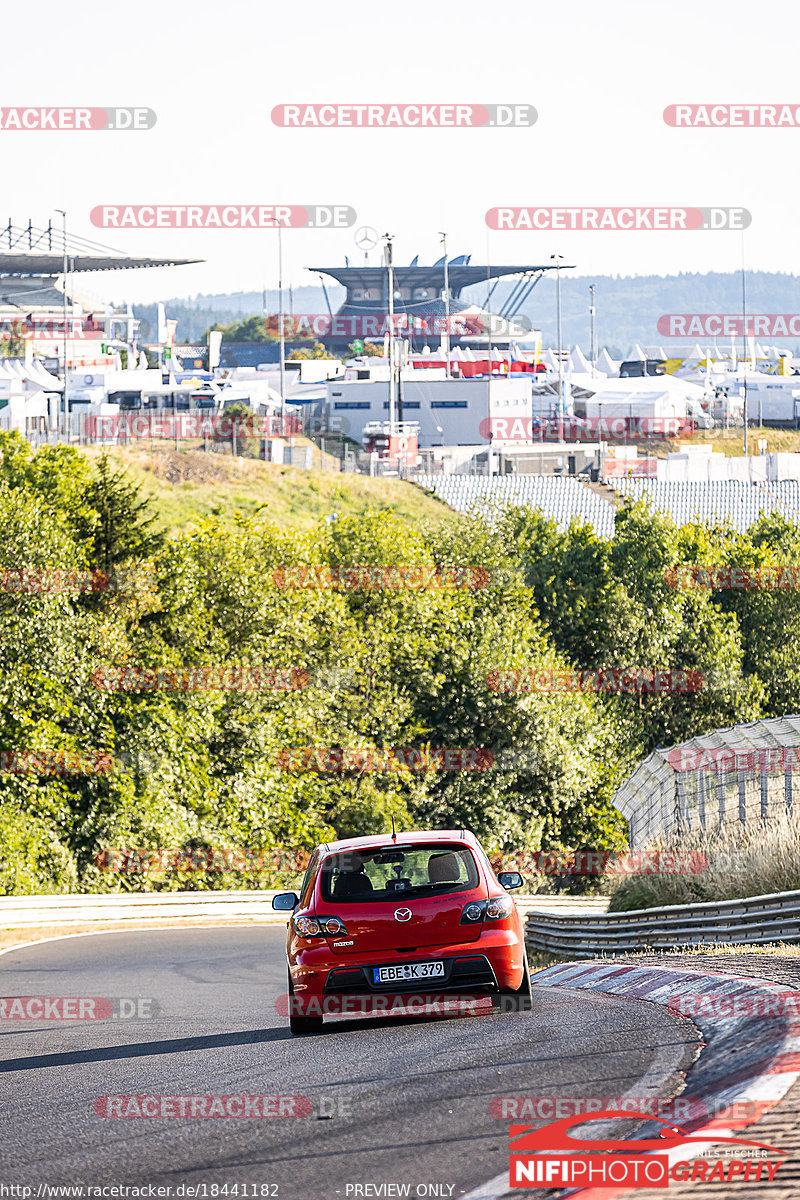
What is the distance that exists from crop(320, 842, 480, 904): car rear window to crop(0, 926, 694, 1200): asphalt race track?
3.00 ft

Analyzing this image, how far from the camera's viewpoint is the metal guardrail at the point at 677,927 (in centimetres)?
1227

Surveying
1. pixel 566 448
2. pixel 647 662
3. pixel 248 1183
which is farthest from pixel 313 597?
pixel 566 448

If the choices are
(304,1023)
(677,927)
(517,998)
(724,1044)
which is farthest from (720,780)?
(724,1044)

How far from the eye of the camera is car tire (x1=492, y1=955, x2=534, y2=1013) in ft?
30.2

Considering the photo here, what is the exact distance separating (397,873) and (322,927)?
0.68m

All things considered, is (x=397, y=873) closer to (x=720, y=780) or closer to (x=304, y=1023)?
(x=304, y=1023)

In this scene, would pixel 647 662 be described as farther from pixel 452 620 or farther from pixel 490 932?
pixel 490 932

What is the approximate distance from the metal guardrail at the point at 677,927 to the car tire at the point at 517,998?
12.0ft

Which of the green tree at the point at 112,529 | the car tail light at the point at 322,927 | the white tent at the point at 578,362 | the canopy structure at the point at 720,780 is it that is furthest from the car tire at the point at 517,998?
the white tent at the point at 578,362

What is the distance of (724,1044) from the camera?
681cm

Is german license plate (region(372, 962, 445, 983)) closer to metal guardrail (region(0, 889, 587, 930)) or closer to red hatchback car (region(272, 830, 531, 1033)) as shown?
red hatchback car (region(272, 830, 531, 1033))

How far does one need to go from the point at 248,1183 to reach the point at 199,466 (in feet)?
220

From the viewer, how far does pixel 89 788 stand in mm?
35938

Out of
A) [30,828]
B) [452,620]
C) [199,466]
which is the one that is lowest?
[30,828]
